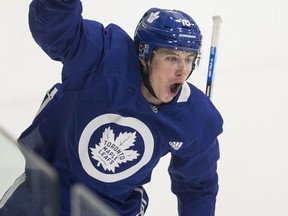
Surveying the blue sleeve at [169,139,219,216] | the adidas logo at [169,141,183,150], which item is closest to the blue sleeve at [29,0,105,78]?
the adidas logo at [169,141,183,150]

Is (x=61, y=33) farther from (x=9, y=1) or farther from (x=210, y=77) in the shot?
(x=9, y=1)

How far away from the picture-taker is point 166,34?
1.98m

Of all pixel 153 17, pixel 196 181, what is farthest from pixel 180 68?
pixel 196 181

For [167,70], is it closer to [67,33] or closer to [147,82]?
[147,82]

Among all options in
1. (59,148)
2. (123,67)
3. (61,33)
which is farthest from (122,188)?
(61,33)

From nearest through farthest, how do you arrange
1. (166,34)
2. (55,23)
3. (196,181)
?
(55,23) < (166,34) < (196,181)

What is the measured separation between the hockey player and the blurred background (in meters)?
0.88

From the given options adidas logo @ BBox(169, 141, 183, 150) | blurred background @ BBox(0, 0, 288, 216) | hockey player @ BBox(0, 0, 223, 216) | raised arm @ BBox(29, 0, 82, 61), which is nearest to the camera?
raised arm @ BBox(29, 0, 82, 61)

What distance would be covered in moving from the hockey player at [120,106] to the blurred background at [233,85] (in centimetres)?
88

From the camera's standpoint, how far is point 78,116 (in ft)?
6.51

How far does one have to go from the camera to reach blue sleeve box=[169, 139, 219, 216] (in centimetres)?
222

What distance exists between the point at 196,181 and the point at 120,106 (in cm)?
→ 44

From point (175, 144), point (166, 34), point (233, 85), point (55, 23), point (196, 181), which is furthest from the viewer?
point (233, 85)

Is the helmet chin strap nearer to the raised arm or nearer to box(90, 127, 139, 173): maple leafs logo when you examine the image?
box(90, 127, 139, 173): maple leafs logo
